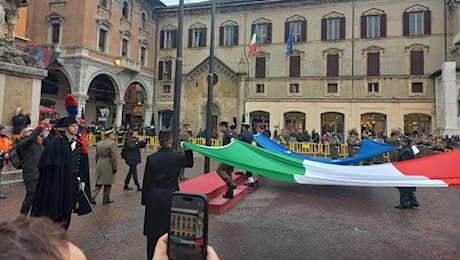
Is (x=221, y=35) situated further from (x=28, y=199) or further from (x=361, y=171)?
(x=28, y=199)

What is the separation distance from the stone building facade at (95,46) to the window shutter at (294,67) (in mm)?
15543

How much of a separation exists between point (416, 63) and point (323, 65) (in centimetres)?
789

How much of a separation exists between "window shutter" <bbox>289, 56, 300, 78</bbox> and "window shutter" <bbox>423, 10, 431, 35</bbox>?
1111 cm

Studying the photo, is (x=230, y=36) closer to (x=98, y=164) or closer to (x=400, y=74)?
(x=400, y=74)

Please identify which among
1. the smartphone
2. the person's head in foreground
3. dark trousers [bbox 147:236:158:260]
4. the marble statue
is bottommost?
dark trousers [bbox 147:236:158:260]

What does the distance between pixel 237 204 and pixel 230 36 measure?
27094 mm

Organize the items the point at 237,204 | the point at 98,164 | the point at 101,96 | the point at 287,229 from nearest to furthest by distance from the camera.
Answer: the point at 287,229 → the point at 98,164 → the point at 237,204 → the point at 101,96

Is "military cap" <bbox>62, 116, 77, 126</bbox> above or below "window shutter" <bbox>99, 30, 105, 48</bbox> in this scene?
below

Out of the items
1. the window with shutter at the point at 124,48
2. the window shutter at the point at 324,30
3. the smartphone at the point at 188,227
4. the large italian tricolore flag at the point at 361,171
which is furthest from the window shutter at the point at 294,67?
the smartphone at the point at 188,227

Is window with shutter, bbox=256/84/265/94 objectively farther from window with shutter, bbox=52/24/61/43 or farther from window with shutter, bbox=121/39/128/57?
window with shutter, bbox=52/24/61/43

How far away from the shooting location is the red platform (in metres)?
6.97

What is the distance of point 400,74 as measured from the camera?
1063 inches

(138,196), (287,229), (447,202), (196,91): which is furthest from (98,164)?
(196,91)

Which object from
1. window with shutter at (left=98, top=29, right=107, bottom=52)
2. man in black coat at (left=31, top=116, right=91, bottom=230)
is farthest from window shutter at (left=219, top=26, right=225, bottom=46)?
man in black coat at (left=31, top=116, right=91, bottom=230)
